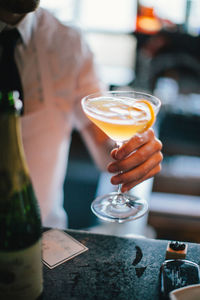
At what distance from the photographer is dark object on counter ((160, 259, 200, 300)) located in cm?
64

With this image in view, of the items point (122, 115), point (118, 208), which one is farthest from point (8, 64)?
point (118, 208)

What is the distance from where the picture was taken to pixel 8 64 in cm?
122

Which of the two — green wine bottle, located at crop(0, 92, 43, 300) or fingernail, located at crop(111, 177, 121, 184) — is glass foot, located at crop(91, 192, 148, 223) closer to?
fingernail, located at crop(111, 177, 121, 184)

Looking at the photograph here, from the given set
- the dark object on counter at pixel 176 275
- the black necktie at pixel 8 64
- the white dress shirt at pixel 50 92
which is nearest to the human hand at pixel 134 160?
the dark object on counter at pixel 176 275

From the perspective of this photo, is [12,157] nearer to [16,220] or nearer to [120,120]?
[16,220]

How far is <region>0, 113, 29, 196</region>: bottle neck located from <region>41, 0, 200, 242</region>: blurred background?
1.21 m

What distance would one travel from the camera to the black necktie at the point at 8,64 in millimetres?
1188

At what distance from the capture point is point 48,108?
1590mm

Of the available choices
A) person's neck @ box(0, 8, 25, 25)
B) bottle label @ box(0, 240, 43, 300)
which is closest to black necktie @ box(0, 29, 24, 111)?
person's neck @ box(0, 8, 25, 25)

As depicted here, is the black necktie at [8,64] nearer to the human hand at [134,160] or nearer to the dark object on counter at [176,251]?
the human hand at [134,160]

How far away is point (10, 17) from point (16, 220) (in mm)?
789

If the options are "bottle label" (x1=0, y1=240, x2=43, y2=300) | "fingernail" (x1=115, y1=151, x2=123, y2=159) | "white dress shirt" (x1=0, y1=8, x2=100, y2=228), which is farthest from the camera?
"white dress shirt" (x1=0, y1=8, x2=100, y2=228)

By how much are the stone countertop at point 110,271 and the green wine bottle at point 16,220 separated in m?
0.07

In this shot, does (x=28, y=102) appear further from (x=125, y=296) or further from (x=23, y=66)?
(x=125, y=296)
